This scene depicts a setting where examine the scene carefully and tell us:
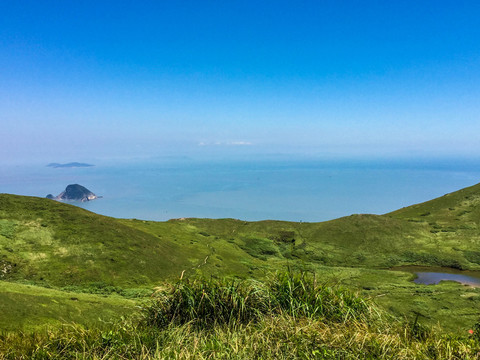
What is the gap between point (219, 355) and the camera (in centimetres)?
1237

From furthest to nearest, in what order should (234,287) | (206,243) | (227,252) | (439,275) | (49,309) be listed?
(206,243) → (227,252) → (439,275) → (49,309) → (234,287)

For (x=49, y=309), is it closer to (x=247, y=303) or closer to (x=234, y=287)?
(x=234, y=287)

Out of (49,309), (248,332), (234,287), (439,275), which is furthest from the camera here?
(439,275)

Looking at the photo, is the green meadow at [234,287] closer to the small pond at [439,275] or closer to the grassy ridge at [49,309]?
the grassy ridge at [49,309]

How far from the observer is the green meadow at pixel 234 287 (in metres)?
13.9

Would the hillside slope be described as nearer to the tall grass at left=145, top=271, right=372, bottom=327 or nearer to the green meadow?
the green meadow

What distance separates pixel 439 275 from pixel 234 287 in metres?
86.8

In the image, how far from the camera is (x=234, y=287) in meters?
18.3

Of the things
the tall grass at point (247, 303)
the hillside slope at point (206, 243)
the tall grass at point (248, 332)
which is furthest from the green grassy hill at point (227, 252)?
the tall grass at point (248, 332)

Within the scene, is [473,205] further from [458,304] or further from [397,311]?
[397,311]

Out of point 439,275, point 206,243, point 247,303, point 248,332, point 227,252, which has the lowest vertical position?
point 439,275

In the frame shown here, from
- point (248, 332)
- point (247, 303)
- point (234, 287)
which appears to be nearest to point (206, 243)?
point (234, 287)

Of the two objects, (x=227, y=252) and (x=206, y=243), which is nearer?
(x=227, y=252)

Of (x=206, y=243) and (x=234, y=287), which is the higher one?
(x=234, y=287)
